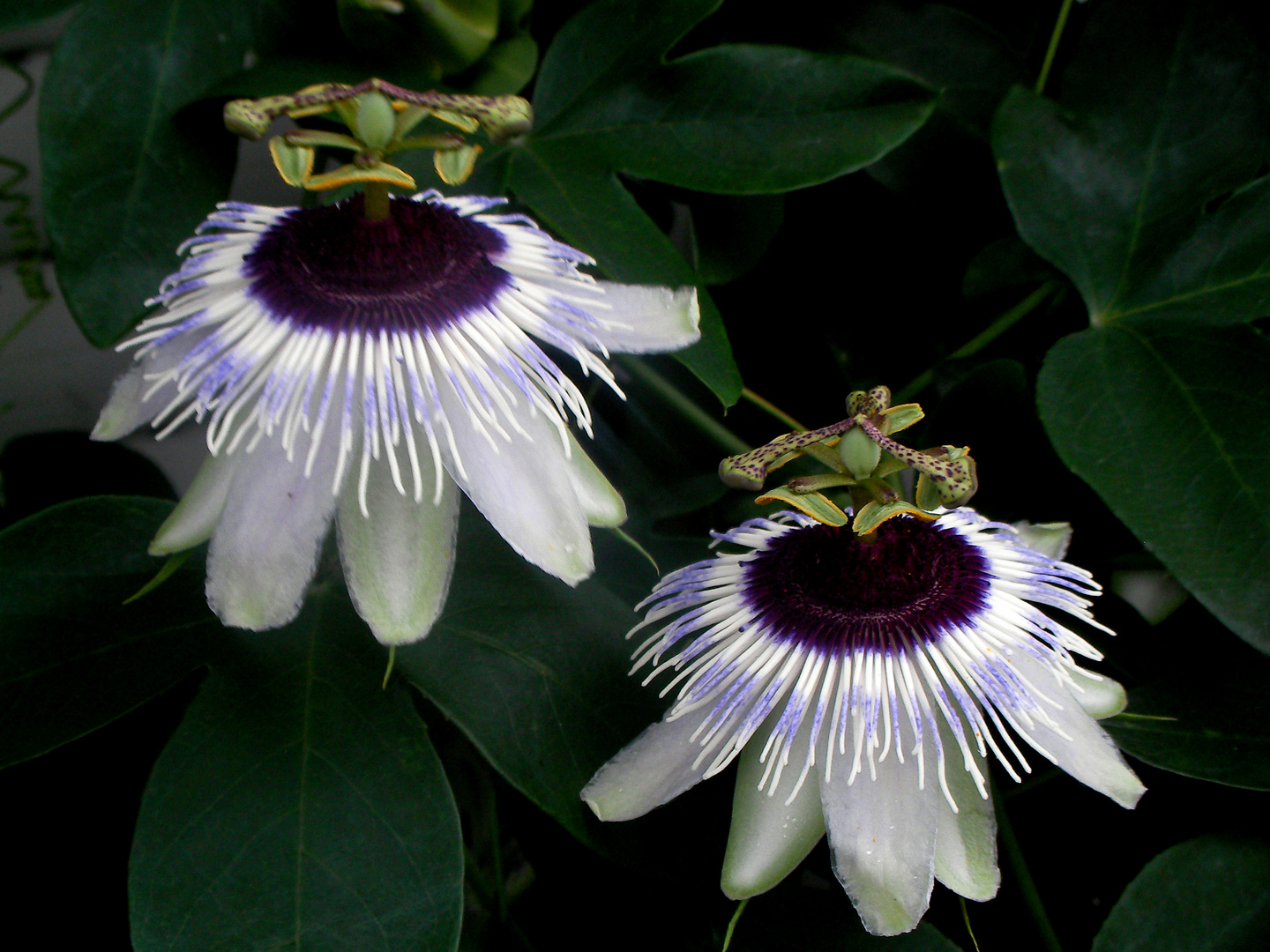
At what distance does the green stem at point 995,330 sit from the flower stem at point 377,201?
23.1 inches

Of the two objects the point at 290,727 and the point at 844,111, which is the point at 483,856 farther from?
the point at 844,111

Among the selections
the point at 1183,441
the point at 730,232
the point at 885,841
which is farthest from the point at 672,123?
the point at 885,841

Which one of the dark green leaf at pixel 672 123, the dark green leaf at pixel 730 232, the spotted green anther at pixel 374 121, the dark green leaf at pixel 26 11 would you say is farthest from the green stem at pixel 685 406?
the dark green leaf at pixel 26 11

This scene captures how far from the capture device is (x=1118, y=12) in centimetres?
96

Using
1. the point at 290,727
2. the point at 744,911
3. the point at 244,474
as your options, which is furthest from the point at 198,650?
the point at 744,911

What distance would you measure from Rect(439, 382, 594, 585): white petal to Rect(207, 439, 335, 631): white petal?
80 millimetres

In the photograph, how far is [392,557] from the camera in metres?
0.61

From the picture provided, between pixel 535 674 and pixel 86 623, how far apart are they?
13.6 inches

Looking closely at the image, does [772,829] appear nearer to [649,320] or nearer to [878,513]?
[878,513]

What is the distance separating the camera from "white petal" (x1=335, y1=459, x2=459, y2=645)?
2.00 ft

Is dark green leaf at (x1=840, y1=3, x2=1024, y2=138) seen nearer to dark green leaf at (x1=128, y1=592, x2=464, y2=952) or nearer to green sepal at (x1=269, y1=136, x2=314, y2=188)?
green sepal at (x1=269, y1=136, x2=314, y2=188)

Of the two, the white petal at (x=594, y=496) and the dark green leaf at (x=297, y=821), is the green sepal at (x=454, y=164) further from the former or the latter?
the dark green leaf at (x=297, y=821)

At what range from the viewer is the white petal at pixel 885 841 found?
618 millimetres

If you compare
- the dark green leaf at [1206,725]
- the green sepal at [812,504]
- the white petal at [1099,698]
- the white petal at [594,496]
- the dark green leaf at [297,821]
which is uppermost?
the green sepal at [812,504]
